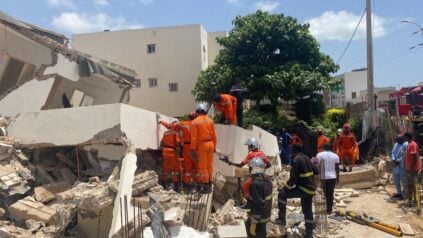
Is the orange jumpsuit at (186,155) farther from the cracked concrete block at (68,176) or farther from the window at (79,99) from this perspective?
the window at (79,99)

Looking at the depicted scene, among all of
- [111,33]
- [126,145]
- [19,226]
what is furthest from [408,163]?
[111,33]

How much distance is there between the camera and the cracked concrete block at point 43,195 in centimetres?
741

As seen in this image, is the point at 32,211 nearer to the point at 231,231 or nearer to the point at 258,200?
the point at 231,231

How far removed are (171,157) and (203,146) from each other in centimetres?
77

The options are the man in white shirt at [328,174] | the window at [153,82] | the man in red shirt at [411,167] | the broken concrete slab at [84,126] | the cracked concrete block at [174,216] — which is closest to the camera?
the cracked concrete block at [174,216]

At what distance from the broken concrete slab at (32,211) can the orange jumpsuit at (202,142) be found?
8.22ft

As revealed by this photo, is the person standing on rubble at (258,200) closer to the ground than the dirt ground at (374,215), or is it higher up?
higher up

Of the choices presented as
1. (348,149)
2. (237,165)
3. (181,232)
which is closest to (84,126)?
(181,232)

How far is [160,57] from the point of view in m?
26.7

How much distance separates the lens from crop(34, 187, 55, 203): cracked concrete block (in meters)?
7.41

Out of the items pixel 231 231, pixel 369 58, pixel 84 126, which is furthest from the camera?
pixel 369 58

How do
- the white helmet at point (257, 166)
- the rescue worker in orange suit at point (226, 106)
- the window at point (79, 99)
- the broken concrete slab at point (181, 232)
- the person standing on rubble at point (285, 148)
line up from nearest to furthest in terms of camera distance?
the broken concrete slab at point (181, 232) → the white helmet at point (257, 166) → the rescue worker in orange suit at point (226, 106) → the window at point (79, 99) → the person standing on rubble at point (285, 148)

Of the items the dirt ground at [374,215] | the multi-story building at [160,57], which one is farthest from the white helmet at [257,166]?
the multi-story building at [160,57]

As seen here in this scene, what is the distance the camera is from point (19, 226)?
705 centimetres
